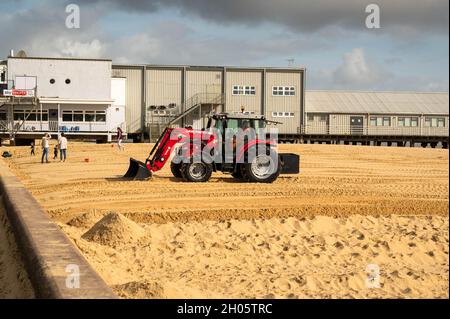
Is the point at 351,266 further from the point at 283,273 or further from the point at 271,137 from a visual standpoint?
the point at 271,137

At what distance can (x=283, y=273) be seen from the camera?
9.50 m

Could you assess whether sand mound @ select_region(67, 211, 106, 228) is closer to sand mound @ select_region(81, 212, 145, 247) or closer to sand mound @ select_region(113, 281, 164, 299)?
sand mound @ select_region(81, 212, 145, 247)

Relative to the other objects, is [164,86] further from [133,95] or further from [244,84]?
[244,84]

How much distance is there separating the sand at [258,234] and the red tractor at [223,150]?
631mm

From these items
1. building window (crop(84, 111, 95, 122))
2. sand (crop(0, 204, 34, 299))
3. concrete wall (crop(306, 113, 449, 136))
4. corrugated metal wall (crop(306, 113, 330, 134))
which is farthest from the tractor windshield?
corrugated metal wall (crop(306, 113, 330, 134))

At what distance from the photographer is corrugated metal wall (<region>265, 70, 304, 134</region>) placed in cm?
5509

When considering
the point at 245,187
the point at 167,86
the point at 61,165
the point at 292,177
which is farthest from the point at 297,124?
the point at 245,187

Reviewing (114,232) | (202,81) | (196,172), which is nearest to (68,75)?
(202,81)

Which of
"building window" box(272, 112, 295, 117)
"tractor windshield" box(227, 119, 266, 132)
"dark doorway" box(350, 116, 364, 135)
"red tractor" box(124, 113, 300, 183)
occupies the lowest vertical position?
"red tractor" box(124, 113, 300, 183)

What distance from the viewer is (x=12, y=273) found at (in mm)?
8016

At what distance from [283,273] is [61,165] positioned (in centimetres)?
2150

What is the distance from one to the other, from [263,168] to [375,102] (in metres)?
45.5

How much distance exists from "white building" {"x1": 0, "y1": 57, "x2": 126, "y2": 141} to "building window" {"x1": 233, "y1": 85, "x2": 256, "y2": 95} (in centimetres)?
1067
